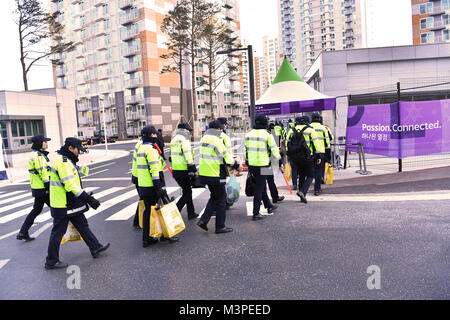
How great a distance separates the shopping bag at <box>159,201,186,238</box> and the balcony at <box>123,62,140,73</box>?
5910 centimetres

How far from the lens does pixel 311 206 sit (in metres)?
8.16

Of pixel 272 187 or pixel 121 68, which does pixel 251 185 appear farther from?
pixel 121 68

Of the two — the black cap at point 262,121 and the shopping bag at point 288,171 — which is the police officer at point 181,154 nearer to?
the black cap at point 262,121

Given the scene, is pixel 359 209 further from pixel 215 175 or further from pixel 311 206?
pixel 215 175

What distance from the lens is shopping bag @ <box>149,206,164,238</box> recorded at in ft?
19.2

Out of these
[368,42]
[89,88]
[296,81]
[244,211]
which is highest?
[368,42]

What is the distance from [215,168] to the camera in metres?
6.40

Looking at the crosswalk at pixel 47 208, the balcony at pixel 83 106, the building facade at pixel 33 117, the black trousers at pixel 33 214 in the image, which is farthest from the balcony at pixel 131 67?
the black trousers at pixel 33 214

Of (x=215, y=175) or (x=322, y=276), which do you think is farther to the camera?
(x=215, y=175)

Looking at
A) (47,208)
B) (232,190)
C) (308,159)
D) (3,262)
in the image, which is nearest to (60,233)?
(3,262)

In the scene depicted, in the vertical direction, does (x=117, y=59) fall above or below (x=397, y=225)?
above

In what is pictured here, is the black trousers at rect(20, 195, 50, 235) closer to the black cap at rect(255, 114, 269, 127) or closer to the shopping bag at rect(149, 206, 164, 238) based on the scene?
the shopping bag at rect(149, 206, 164, 238)
